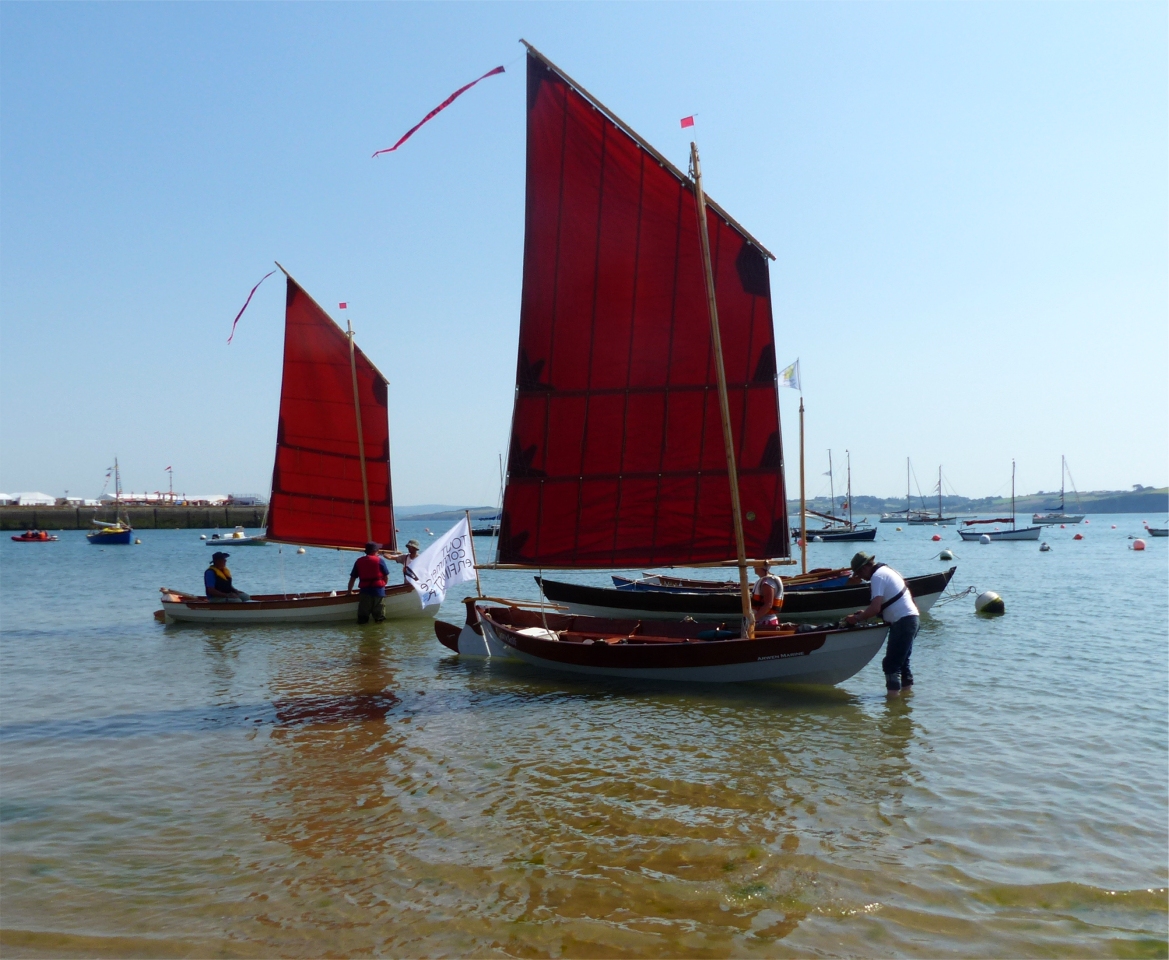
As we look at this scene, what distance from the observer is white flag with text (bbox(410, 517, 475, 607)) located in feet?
62.3

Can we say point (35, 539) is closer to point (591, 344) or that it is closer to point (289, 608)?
point (289, 608)

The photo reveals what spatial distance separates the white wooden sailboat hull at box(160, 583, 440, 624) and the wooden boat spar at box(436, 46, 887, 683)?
9444 mm

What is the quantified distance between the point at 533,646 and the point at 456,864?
30.6 ft

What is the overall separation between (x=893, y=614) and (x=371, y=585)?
1530cm

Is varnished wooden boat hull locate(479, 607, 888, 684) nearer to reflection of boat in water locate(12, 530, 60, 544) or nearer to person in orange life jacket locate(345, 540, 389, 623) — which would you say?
person in orange life jacket locate(345, 540, 389, 623)

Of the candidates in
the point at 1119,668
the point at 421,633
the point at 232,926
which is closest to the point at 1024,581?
the point at 1119,668

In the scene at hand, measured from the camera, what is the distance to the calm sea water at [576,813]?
6.53 meters

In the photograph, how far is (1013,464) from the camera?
10969 centimetres

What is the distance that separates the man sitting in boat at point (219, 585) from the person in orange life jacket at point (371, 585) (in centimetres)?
409

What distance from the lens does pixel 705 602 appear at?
2442 cm

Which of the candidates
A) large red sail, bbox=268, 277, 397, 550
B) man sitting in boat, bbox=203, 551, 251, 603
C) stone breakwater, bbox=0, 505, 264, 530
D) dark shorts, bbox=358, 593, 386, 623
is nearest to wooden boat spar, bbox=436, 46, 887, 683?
dark shorts, bbox=358, 593, 386, 623

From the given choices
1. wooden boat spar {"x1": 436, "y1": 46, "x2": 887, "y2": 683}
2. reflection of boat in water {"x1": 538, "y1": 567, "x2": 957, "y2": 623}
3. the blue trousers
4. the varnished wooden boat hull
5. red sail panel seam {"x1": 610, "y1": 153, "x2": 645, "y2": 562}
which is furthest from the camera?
reflection of boat in water {"x1": 538, "y1": 567, "x2": 957, "y2": 623}

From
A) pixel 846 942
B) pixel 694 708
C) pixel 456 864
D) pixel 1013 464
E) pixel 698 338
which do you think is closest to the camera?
pixel 846 942

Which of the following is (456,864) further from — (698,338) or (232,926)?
(698,338)
